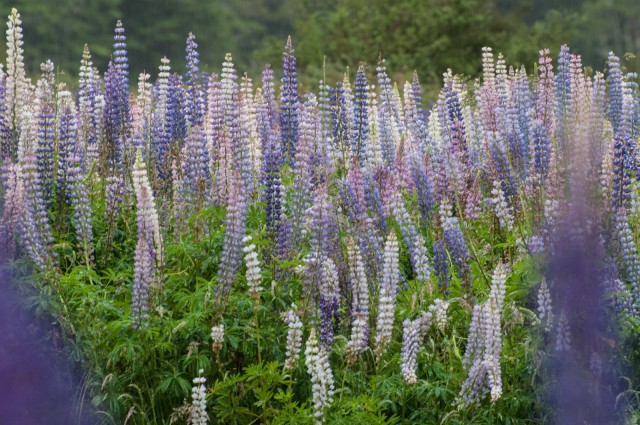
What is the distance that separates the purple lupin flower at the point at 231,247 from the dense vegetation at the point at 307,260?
0.04 ft

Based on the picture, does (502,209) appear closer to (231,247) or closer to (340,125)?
(340,125)

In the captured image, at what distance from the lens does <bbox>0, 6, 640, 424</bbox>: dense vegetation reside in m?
4.35

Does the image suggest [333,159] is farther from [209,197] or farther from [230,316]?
[230,316]

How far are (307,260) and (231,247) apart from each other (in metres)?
0.33

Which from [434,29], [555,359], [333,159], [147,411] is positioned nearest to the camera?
[555,359]

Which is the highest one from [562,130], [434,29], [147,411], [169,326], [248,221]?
[434,29]

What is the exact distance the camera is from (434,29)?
81.1ft

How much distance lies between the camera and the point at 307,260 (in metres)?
4.57

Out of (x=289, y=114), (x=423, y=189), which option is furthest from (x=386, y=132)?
(x=423, y=189)

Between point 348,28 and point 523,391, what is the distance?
21802 millimetres

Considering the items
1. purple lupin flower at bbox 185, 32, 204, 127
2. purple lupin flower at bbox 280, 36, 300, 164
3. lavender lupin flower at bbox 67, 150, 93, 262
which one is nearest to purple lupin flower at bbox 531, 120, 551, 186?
purple lupin flower at bbox 280, 36, 300, 164

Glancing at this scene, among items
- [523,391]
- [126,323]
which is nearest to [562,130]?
[523,391]

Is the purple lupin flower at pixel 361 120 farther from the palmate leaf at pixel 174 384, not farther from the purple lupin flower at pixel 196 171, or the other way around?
the palmate leaf at pixel 174 384

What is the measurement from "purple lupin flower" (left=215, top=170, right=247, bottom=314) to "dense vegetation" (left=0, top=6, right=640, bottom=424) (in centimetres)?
1
